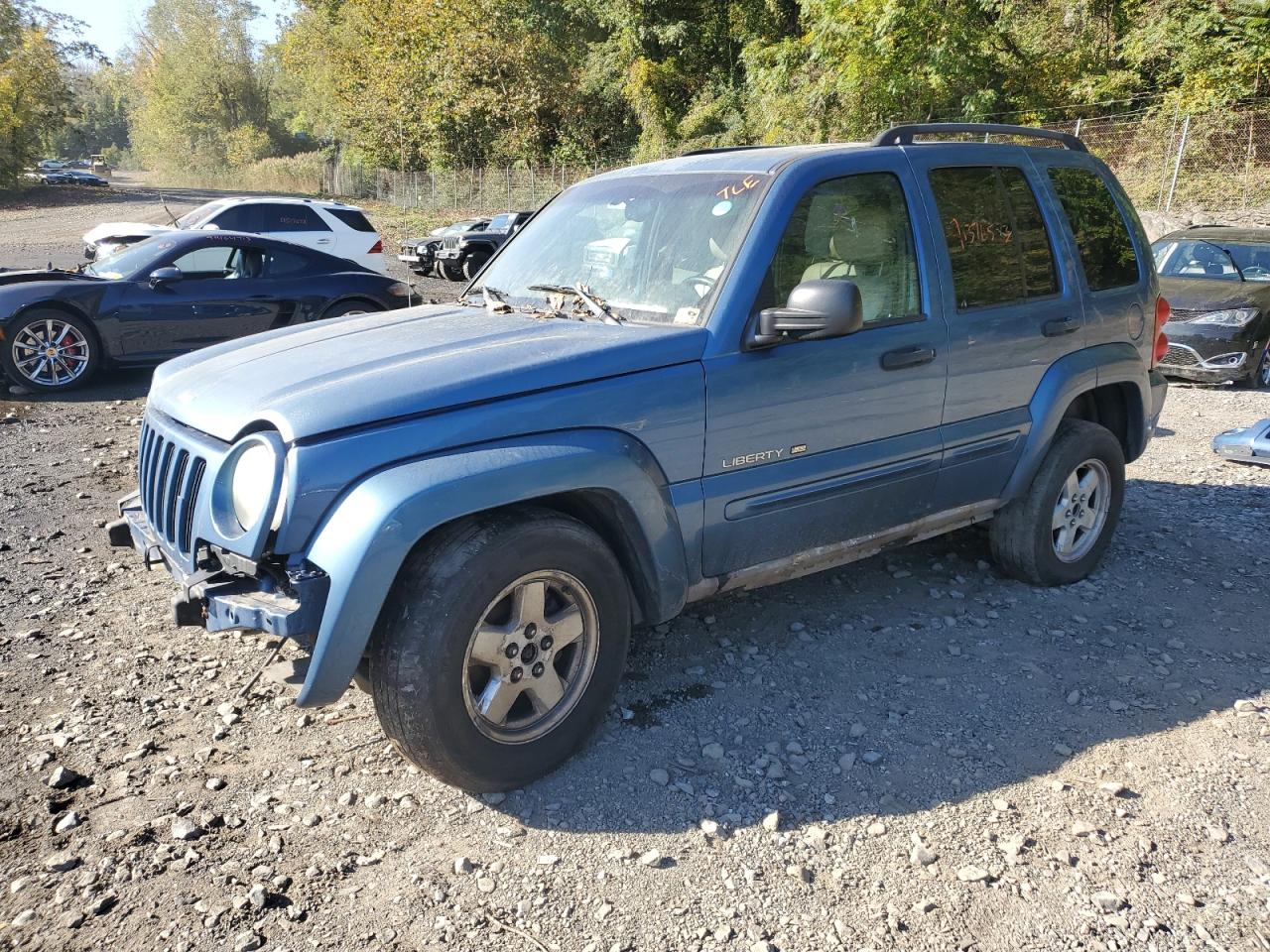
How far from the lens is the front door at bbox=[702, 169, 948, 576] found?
3.49m

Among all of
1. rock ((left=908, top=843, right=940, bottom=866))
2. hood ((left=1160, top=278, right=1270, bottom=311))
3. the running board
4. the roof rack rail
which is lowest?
rock ((left=908, top=843, right=940, bottom=866))

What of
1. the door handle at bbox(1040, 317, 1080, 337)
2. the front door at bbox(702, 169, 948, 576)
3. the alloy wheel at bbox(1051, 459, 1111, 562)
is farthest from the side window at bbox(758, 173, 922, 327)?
the alloy wheel at bbox(1051, 459, 1111, 562)

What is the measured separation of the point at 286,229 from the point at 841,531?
13.8m

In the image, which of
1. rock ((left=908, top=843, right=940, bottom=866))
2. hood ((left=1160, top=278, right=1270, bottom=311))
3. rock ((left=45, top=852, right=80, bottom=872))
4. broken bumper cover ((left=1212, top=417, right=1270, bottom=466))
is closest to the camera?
rock ((left=45, top=852, right=80, bottom=872))

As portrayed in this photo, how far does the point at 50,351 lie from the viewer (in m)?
8.87

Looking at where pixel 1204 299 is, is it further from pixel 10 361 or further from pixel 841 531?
pixel 10 361

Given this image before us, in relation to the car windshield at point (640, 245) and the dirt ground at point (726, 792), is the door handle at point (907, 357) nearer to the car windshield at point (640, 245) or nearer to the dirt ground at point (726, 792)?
the car windshield at point (640, 245)

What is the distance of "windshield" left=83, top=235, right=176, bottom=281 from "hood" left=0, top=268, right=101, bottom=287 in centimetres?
20

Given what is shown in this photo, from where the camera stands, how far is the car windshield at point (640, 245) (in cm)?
361

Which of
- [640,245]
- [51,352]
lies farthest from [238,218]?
[640,245]

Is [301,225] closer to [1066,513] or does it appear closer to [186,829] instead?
[1066,513]

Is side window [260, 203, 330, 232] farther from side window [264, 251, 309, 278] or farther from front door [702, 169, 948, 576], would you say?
front door [702, 169, 948, 576]

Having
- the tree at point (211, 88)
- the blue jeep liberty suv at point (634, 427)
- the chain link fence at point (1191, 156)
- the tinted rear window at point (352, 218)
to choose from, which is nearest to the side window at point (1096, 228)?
the blue jeep liberty suv at point (634, 427)

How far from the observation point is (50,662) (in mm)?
4008
